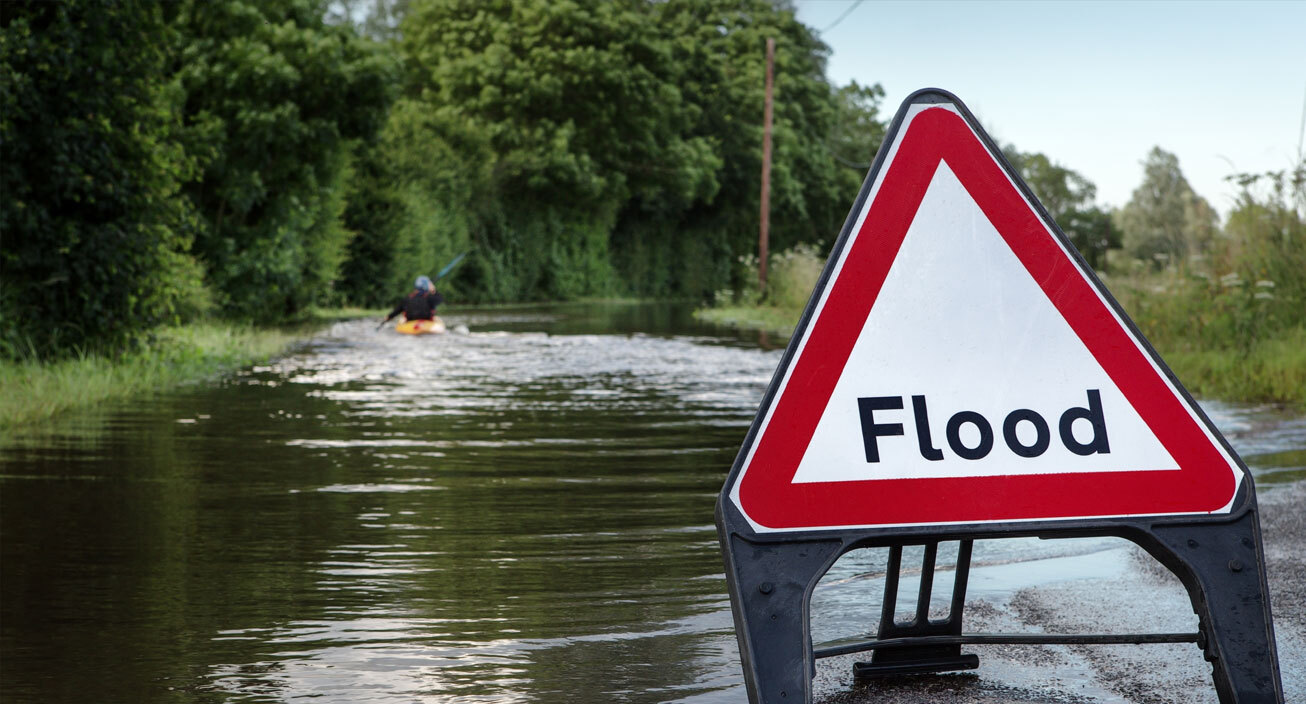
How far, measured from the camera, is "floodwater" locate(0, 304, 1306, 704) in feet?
13.9

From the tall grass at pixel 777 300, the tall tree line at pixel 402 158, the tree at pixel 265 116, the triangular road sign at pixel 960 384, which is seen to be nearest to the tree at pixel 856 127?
the tall tree line at pixel 402 158

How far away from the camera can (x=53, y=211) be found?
14.6 meters

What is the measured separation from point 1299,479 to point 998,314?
555 centimetres

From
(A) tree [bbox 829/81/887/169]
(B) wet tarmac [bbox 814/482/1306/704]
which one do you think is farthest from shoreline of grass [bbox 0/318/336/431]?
(A) tree [bbox 829/81/887/169]

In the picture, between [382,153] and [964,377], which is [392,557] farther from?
[382,153]

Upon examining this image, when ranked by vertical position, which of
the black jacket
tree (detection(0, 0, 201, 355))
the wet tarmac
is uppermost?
tree (detection(0, 0, 201, 355))

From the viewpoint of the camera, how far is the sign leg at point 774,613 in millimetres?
3002

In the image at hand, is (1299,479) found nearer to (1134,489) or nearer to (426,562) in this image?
(426,562)

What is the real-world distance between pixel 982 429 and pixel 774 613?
2.01 ft

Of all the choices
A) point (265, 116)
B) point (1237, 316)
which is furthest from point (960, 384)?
point (265, 116)

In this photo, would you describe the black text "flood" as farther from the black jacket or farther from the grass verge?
the black jacket

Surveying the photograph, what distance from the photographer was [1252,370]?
13.3m

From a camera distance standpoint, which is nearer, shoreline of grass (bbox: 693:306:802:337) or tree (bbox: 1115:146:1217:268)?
shoreline of grass (bbox: 693:306:802:337)

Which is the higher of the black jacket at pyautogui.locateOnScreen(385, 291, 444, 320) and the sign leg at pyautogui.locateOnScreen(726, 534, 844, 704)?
the black jacket at pyautogui.locateOnScreen(385, 291, 444, 320)
